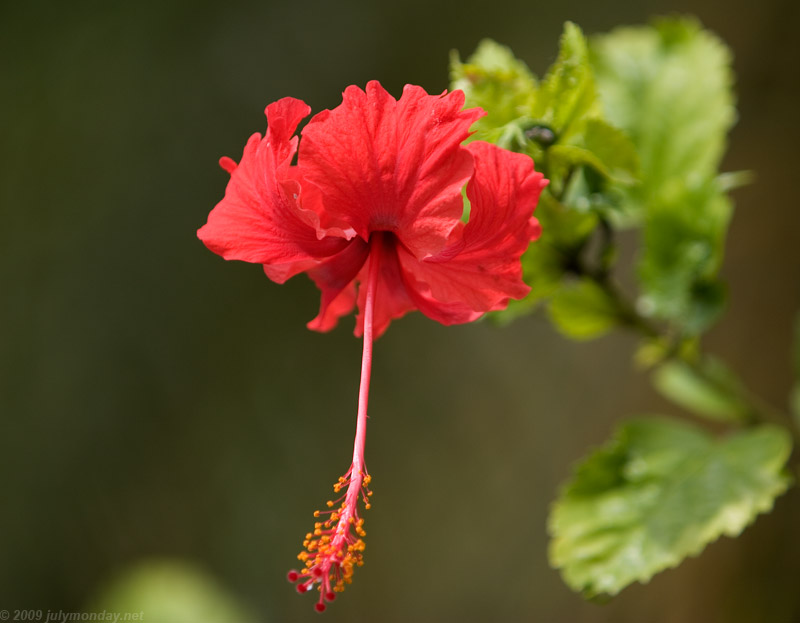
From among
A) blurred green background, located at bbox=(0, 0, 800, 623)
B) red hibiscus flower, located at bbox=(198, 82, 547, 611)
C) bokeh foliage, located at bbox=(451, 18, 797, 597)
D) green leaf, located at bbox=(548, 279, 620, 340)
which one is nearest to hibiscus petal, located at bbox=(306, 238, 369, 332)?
red hibiscus flower, located at bbox=(198, 82, 547, 611)

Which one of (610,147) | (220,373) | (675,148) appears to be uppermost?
(610,147)

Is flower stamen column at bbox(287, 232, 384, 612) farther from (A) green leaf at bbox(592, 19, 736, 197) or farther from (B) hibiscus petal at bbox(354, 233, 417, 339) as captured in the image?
(A) green leaf at bbox(592, 19, 736, 197)

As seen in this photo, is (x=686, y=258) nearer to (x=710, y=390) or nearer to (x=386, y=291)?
(x=710, y=390)

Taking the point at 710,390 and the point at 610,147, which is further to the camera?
the point at 710,390

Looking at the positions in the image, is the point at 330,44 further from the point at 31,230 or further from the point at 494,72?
the point at 494,72

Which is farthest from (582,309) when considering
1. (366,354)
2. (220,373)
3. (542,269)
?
(220,373)

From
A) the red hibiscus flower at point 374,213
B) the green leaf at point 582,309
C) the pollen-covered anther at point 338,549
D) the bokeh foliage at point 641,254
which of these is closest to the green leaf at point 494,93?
the bokeh foliage at point 641,254

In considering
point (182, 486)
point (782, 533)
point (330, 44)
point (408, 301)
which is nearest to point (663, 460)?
point (408, 301)
